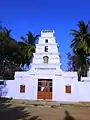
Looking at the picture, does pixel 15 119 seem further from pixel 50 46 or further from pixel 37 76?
pixel 50 46

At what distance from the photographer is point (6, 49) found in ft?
158

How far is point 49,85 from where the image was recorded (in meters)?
38.3

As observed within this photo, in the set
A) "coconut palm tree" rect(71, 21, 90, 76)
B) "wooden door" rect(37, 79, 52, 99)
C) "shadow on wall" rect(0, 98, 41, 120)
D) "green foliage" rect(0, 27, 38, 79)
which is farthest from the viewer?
"green foliage" rect(0, 27, 38, 79)

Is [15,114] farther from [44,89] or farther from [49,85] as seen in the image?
[49,85]

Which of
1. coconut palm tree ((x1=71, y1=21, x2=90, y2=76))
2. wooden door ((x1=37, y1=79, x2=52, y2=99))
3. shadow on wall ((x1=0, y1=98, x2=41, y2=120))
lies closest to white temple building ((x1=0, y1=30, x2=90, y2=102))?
wooden door ((x1=37, y1=79, x2=52, y2=99))

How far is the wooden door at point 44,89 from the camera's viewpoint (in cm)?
3791

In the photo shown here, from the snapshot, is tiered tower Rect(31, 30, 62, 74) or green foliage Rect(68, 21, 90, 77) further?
green foliage Rect(68, 21, 90, 77)

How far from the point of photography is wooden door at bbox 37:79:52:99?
124 feet

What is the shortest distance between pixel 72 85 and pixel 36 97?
197 inches

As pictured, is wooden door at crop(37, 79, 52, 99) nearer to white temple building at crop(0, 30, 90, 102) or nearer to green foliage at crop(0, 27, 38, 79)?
white temple building at crop(0, 30, 90, 102)

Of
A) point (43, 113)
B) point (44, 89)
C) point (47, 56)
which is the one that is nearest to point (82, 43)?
point (47, 56)

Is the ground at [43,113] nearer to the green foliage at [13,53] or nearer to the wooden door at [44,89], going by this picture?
the wooden door at [44,89]

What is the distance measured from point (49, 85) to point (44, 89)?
85 centimetres

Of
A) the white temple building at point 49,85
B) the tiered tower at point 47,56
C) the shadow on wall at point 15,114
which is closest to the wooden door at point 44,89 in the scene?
the white temple building at point 49,85
